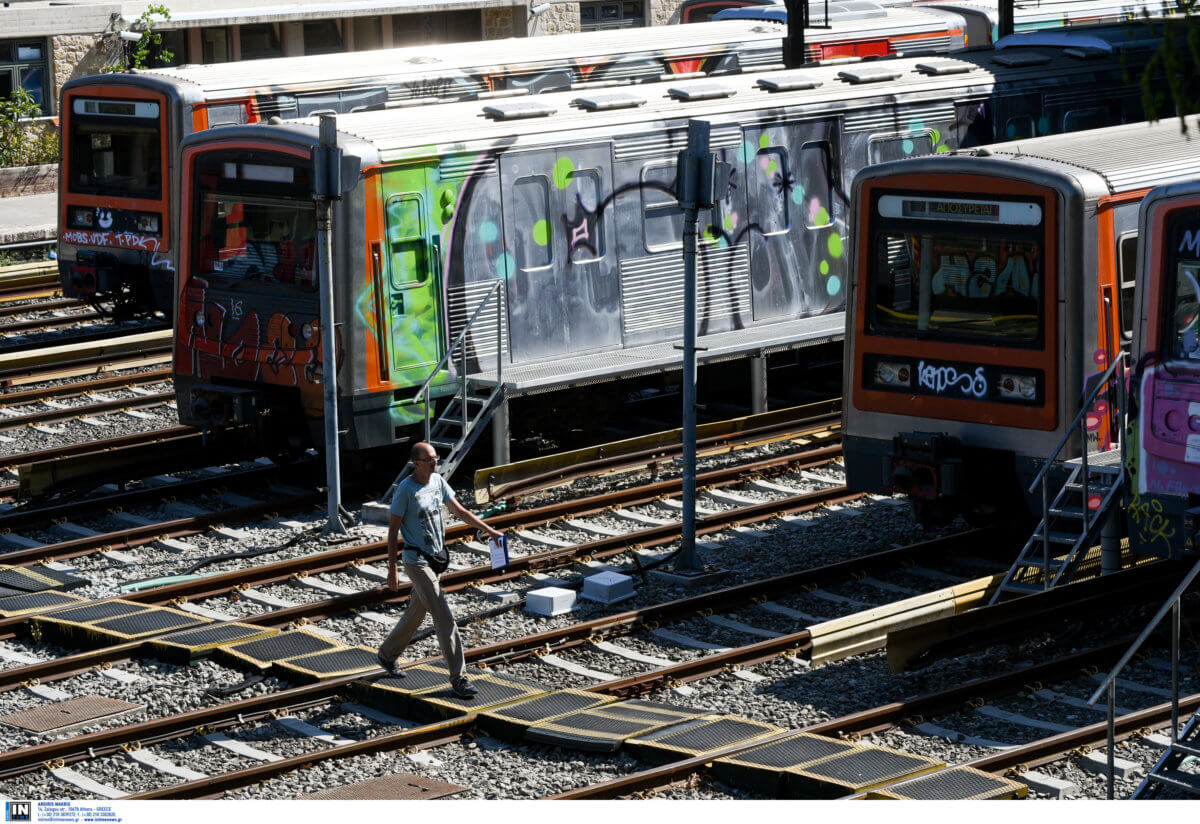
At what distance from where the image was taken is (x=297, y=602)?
43.7ft

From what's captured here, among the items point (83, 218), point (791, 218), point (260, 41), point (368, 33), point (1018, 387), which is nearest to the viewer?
point (1018, 387)

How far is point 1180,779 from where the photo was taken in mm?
8914

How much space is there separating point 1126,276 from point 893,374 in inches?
66.8

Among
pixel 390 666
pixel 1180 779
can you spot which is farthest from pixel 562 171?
pixel 1180 779

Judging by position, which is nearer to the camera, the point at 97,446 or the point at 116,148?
the point at 97,446

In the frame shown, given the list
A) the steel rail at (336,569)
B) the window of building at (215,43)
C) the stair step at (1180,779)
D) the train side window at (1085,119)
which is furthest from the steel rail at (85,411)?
the window of building at (215,43)

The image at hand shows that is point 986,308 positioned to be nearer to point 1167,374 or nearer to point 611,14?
point 1167,374

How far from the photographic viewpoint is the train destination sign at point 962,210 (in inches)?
505

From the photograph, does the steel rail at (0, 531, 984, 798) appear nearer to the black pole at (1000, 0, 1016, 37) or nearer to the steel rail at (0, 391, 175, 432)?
the steel rail at (0, 391, 175, 432)

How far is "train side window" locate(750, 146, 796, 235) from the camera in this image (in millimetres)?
17812

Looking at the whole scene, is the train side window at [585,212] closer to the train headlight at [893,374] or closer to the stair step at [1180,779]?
the train headlight at [893,374]

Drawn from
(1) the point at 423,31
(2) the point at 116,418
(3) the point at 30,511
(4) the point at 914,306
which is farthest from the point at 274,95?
(1) the point at 423,31

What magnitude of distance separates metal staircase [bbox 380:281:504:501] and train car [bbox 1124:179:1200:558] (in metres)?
5.55

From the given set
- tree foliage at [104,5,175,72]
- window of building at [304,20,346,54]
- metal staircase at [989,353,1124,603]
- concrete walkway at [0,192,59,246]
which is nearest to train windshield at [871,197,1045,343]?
metal staircase at [989,353,1124,603]
